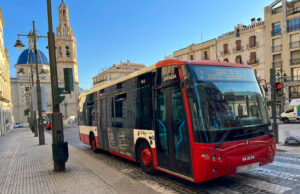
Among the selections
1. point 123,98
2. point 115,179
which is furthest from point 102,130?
point 115,179

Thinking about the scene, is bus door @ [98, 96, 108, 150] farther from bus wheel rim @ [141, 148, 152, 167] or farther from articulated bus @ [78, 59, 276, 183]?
bus wheel rim @ [141, 148, 152, 167]

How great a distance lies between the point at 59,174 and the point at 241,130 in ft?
17.6

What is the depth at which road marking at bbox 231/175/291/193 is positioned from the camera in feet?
16.8

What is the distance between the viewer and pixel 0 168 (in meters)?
8.62

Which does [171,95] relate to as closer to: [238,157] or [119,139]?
[238,157]

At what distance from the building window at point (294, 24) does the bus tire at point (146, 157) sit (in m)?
36.5

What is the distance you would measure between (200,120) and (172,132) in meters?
0.92

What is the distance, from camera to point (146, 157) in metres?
6.74

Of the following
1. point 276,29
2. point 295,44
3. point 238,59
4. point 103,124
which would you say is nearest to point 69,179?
point 103,124

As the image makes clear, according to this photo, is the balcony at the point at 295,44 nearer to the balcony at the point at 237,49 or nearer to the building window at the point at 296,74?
the building window at the point at 296,74

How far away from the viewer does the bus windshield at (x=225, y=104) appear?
191 inches

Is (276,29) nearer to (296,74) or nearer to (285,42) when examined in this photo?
(285,42)

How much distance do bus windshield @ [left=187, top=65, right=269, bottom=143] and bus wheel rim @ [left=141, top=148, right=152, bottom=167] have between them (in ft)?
7.04

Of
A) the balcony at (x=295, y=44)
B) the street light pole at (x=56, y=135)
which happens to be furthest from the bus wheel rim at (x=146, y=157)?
the balcony at (x=295, y=44)
